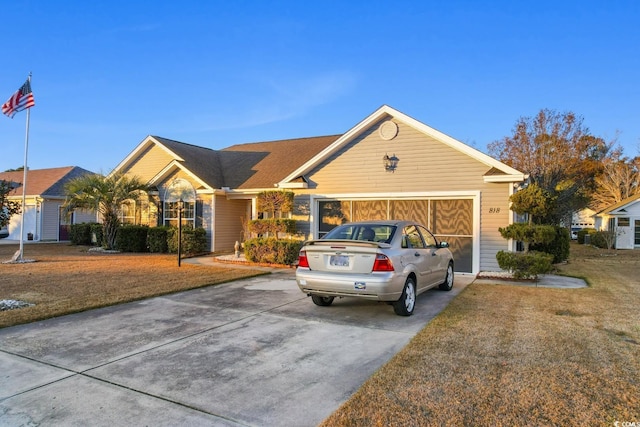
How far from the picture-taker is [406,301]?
6.46 meters

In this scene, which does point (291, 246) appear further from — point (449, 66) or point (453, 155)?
point (449, 66)

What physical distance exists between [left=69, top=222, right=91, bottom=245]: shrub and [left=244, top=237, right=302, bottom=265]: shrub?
13190mm

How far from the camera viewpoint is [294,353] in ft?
15.6

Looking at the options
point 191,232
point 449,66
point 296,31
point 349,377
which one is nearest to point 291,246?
point 191,232

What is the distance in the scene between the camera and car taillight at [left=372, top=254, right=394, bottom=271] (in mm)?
6031

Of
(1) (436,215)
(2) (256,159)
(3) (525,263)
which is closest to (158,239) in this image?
(2) (256,159)

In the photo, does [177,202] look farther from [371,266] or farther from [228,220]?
[371,266]

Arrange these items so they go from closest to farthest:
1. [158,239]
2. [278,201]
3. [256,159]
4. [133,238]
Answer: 1. [278,201]
2. [158,239]
3. [133,238]
4. [256,159]

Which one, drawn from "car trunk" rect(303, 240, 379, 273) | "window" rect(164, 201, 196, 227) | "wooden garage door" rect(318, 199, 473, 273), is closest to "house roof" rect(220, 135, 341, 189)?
"window" rect(164, 201, 196, 227)

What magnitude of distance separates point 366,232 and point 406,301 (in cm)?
144

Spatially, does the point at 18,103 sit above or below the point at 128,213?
above

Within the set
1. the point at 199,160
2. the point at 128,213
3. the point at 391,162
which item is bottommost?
the point at 128,213

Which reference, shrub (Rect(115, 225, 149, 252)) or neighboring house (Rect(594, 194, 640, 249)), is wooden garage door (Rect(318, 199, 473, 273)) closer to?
shrub (Rect(115, 225, 149, 252))

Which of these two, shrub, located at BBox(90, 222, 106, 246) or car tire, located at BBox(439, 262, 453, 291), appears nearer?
car tire, located at BBox(439, 262, 453, 291)
